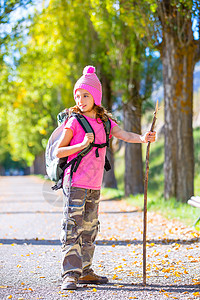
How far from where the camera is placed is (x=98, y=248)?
22.9 feet

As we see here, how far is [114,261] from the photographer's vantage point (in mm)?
5895

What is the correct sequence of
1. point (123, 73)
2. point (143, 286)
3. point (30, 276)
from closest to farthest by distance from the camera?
1. point (143, 286)
2. point (30, 276)
3. point (123, 73)

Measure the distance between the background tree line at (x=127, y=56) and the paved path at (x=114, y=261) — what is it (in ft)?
7.71

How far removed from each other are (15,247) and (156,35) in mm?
6685

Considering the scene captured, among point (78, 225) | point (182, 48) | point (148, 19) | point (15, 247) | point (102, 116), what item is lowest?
point (15, 247)

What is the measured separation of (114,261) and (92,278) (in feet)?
4.01

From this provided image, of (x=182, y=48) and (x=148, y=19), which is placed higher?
(x=148, y=19)

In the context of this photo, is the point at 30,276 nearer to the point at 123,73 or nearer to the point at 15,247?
the point at 15,247

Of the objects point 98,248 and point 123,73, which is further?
point 123,73

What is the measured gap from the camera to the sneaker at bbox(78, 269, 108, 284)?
4699 millimetres

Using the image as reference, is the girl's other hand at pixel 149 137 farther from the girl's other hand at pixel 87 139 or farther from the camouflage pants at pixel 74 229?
the camouflage pants at pixel 74 229

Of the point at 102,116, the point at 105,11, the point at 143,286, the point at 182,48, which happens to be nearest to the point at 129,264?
the point at 143,286

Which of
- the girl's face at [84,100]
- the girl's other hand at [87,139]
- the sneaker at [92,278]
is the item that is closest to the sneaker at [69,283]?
the sneaker at [92,278]

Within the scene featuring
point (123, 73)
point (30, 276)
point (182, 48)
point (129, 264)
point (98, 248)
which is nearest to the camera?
point (30, 276)
